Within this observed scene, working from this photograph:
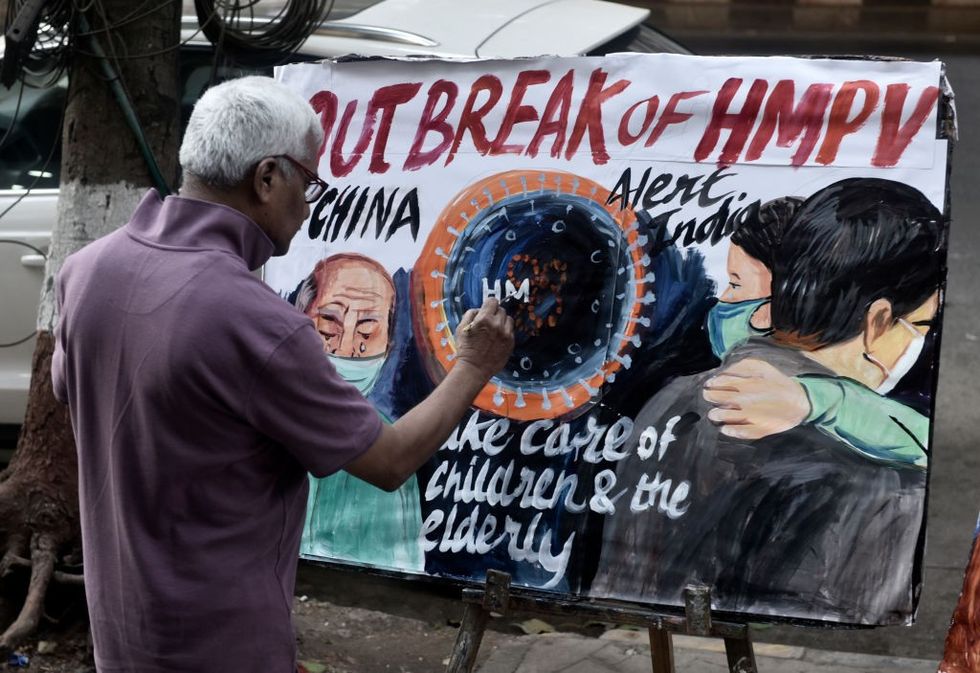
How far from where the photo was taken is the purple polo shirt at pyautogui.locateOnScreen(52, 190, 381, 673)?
194 centimetres

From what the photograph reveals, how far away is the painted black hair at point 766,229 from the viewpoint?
2879 mm

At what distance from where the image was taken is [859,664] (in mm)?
3863

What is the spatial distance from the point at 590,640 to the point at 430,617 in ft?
2.18

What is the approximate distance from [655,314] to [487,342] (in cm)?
79

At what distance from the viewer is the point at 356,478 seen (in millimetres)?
3186

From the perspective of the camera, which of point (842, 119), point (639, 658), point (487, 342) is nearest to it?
point (487, 342)

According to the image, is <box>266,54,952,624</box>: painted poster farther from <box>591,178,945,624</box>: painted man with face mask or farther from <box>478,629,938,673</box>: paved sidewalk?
<box>478,629,938,673</box>: paved sidewalk

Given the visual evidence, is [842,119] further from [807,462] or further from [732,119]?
[807,462]

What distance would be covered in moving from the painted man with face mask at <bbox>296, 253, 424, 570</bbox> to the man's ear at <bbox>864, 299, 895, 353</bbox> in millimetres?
1143

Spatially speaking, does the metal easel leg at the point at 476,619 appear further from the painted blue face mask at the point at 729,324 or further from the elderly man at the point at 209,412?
the elderly man at the point at 209,412

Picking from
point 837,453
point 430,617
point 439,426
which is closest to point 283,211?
point 439,426

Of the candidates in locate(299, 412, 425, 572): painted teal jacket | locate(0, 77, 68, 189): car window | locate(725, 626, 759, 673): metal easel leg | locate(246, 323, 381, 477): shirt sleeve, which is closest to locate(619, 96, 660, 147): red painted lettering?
locate(299, 412, 425, 572): painted teal jacket

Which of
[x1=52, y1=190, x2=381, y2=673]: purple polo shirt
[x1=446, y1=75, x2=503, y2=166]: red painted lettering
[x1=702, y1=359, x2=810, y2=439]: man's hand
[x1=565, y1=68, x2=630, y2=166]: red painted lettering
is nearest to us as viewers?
[x1=52, y1=190, x2=381, y2=673]: purple polo shirt

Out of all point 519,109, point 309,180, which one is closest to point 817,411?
point 519,109
